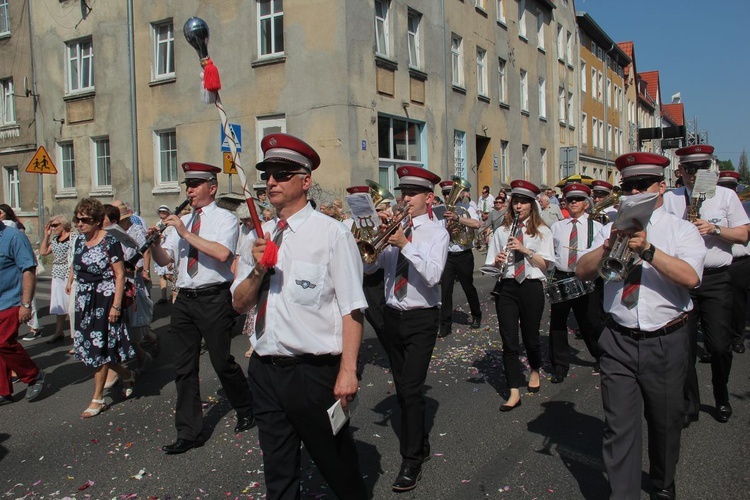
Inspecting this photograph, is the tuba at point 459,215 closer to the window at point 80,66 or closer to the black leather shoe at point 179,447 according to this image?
the black leather shoe at point 179,447

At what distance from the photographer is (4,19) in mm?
22703

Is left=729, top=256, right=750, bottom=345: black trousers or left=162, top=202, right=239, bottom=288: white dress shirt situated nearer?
left=162, top=202, right=239, bottom=288: white dress shirt

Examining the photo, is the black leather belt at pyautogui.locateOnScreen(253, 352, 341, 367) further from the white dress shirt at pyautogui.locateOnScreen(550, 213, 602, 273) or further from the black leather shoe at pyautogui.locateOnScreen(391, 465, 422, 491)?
the white dress shirt at pyautogui.locateOnScreen(550, 213, 602, 273)

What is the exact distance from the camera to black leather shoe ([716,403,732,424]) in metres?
5.24

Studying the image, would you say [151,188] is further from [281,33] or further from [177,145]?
[281,33]

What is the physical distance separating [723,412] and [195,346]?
4.33 metres

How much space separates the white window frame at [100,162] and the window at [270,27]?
7.01 meters

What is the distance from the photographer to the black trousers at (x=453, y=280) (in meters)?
8.85

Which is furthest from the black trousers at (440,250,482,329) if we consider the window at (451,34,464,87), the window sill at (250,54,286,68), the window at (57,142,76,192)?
the window at (57,142,76,192)

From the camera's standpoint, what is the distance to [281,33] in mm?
16906

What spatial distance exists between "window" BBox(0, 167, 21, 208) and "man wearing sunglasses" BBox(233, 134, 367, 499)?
23.1m

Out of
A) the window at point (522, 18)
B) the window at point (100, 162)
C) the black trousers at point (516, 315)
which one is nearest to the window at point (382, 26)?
the window at point (100, 162)

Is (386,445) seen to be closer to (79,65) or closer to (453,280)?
(453,280)

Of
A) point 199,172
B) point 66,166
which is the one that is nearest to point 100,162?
point 66,166
